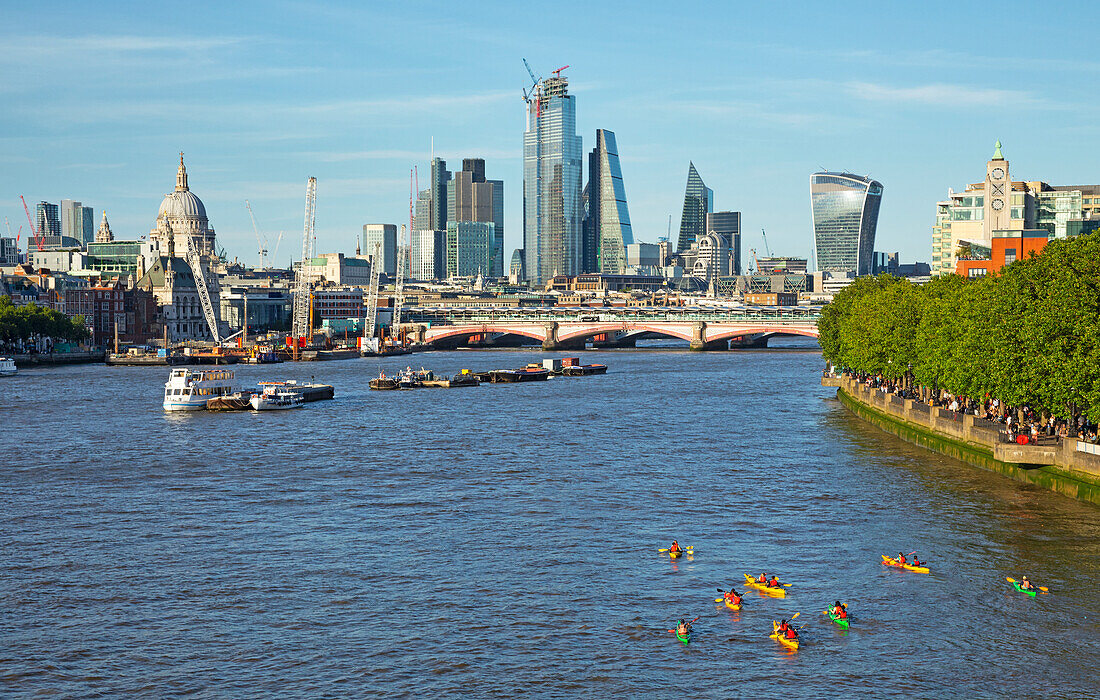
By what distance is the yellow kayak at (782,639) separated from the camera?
3300 centimetres

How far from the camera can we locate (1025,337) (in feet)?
183

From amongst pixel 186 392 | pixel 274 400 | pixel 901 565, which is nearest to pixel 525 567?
pixel 901 565

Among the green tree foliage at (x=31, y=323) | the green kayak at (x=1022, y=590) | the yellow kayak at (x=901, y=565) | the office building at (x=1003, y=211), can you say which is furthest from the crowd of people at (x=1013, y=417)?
the green tree foliage at (x=31, y=323)

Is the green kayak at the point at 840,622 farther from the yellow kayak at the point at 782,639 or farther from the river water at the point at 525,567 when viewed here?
the yellow kayak at the point at 782,639

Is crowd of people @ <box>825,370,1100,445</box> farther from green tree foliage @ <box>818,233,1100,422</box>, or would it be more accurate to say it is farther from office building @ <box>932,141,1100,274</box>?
office building @ <box>932,141,1100,274</box>

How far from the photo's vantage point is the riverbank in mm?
49156

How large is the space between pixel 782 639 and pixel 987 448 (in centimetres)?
2955

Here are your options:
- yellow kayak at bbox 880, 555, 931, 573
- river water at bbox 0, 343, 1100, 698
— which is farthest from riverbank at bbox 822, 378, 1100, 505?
yellow kayak at bbox 880, 555, 931, 573

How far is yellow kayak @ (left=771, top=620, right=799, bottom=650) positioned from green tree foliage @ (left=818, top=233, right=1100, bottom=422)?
73.8 ft

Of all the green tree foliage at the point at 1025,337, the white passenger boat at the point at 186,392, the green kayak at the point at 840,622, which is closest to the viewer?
the green kayak at the point at 840,622

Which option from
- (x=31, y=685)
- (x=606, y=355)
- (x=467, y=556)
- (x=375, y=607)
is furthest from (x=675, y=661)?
(x=606, y=355)

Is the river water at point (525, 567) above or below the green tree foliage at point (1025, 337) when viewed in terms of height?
below

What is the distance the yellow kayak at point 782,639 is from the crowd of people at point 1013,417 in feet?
74.1

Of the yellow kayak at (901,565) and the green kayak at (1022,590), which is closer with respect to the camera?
the green kayak at (1022,590)
